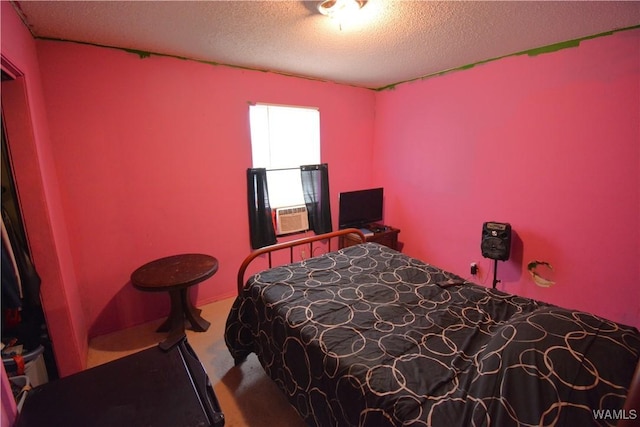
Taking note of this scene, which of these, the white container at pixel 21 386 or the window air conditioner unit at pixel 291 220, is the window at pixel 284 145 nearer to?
the window air conditioner unit at pixel 291 220

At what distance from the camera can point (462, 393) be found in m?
1.04

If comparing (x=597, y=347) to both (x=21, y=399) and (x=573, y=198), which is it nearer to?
(x=573, y=198)

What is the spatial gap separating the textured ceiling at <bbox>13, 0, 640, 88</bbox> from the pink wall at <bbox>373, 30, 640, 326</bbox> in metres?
0.24

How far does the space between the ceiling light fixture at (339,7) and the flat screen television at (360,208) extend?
1.75 meters

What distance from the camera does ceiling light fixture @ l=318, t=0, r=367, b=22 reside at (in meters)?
1.48

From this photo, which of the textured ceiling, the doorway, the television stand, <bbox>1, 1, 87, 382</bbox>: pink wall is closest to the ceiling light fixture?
the textured ceiling

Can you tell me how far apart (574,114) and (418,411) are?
230 centimetres

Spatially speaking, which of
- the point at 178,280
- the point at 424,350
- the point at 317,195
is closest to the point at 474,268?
the point at 317,195

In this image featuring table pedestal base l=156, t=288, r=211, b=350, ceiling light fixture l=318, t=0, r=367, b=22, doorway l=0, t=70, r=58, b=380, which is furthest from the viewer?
table pedestal base l=156, t=288, r=211, b=350

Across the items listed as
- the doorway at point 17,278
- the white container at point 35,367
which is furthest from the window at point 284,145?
the white container at point 35,367

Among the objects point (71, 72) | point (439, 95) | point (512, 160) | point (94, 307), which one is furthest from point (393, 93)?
point (94, 307)

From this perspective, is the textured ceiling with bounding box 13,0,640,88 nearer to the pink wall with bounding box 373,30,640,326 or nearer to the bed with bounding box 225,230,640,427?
the pink wall with bounding box 373,30,640,326

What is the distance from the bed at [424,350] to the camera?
91cm

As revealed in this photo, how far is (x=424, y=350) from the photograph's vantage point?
1263mm
